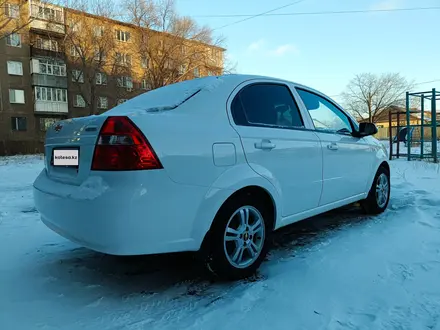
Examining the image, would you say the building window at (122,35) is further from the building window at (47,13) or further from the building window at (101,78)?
the building window at (47,13)

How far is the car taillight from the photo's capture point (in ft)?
6.72

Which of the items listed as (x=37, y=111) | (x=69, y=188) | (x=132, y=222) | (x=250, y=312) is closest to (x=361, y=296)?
(x=250, y=312)

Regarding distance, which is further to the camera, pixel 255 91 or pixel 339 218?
pixel 339 218

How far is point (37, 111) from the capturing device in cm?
3144

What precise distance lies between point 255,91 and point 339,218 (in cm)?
226

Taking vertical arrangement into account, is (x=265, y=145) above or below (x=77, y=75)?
below

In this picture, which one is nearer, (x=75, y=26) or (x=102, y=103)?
(x=75, y=26)

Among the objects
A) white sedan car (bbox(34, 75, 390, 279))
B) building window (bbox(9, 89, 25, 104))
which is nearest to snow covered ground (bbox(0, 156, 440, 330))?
white sedan car (bbox(34, 75, 390, 279))

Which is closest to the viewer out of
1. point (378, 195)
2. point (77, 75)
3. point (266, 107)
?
point (266, 107)

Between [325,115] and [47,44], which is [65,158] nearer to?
[325,115]

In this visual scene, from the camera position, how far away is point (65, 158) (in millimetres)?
2441

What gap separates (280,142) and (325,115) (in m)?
1.10

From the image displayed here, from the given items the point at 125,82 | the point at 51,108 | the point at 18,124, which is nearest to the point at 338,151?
the point at 125,82

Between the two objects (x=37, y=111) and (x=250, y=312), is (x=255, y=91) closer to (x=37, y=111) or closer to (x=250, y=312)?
(x=250, y=312)
